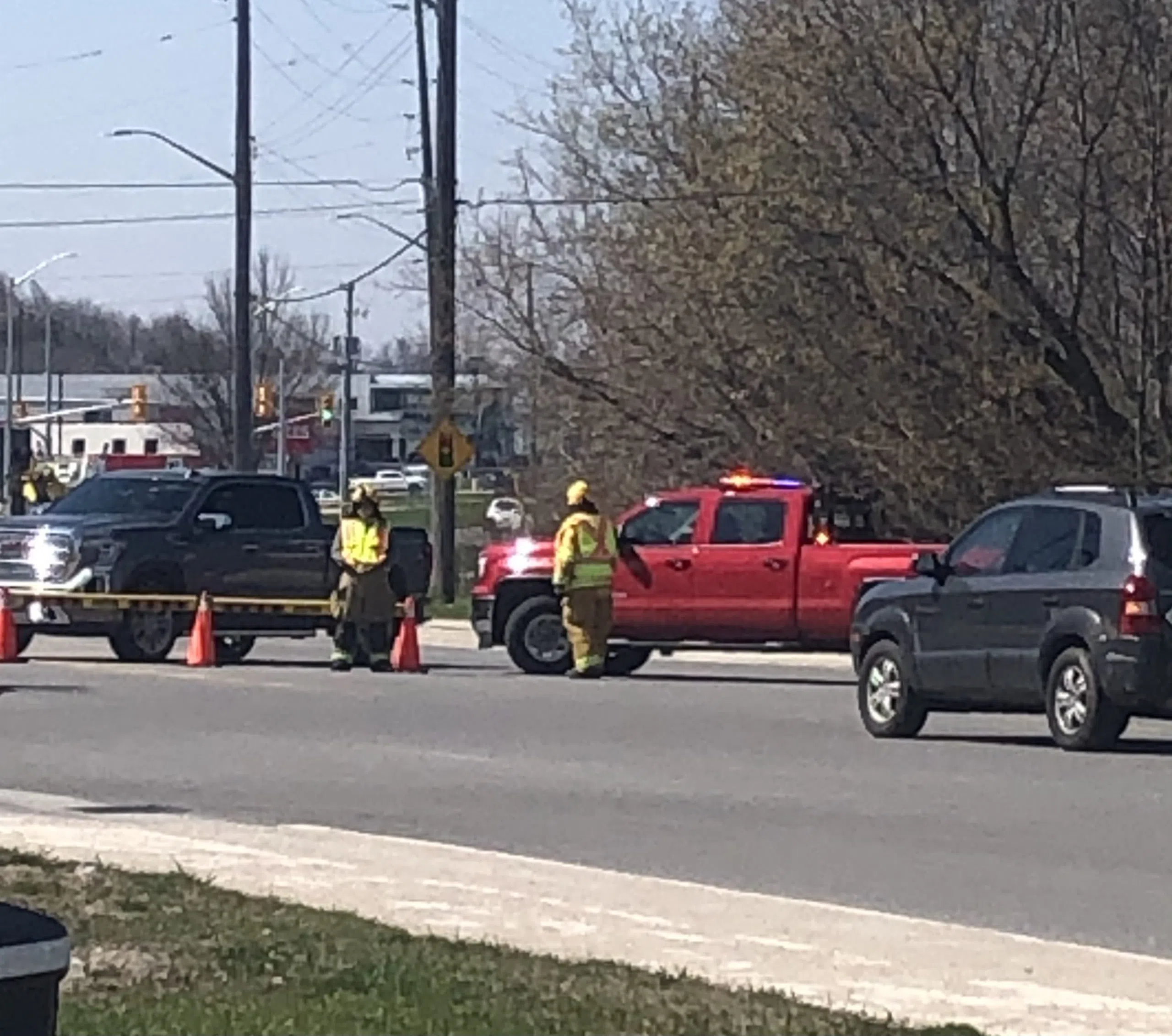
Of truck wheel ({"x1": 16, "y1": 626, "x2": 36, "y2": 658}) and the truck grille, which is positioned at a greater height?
the truck grille

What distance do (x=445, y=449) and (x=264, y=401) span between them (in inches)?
1230

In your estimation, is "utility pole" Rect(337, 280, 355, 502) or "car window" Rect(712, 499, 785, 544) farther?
"utility pole" Rect(337, 280, 355, 502)

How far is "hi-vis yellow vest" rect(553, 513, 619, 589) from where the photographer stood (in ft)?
84.5

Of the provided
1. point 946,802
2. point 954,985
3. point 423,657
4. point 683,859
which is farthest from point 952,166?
point 954,985

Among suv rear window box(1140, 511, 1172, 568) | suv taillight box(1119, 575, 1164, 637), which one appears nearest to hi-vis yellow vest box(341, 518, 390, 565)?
suv rear window box(1140, 511, 1172, 568)

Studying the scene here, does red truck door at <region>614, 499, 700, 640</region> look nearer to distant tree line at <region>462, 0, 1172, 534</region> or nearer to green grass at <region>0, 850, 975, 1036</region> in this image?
distant tree line at <region>462, 0, 1172, 534</region>

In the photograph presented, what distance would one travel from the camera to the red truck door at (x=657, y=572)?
26453 millimetres

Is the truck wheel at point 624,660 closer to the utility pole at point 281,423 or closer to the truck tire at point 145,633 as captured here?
the truck tire at point 145,633

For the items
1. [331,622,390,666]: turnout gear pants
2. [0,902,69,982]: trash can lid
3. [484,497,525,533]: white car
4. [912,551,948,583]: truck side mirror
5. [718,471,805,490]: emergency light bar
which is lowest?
[331,622,390,666]: turnout gear pants

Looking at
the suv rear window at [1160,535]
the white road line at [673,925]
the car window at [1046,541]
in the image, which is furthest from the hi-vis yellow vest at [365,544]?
the white road line at [673,925]

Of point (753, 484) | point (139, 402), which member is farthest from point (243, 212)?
point (139, 402)

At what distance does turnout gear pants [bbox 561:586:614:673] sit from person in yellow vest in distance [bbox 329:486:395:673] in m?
2.11

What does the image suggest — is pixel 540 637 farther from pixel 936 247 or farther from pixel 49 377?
pixel 49 377

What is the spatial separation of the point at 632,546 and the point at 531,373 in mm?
13721
